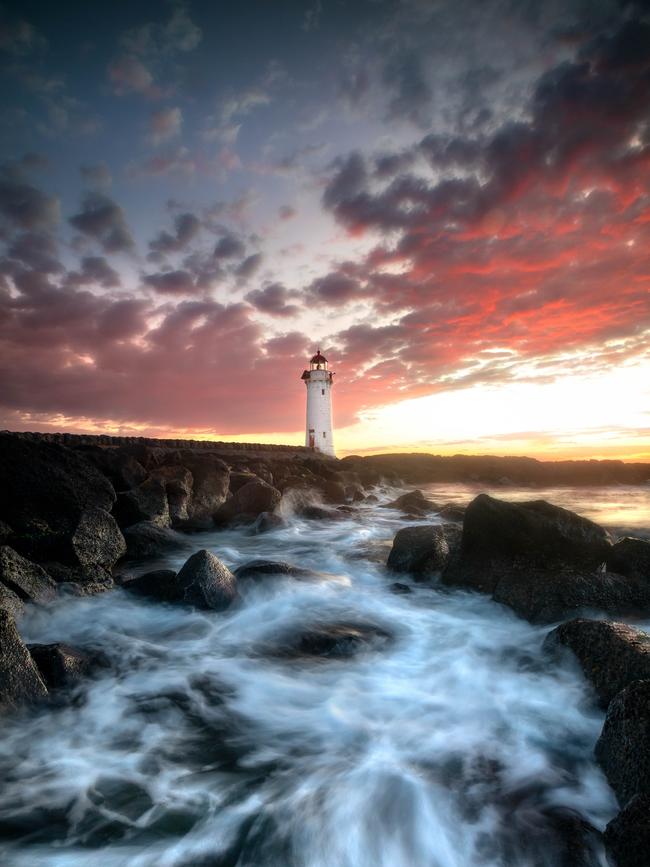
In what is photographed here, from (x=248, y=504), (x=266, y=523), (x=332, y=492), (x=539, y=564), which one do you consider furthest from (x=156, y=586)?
(x=332, y=492)

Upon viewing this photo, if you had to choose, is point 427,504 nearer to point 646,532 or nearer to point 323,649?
point 646,532

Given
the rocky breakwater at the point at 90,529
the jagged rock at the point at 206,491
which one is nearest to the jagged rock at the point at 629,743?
the rocky breakwater at the point at 90,529

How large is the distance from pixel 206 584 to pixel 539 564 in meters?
4.29

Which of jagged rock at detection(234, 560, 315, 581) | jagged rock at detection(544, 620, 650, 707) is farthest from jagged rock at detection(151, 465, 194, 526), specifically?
jagged rock at detection(544, 620, 650, 707)

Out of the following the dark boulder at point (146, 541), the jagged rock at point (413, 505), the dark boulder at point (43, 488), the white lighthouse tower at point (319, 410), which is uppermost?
the white lighthouse tower at point (319, 410)

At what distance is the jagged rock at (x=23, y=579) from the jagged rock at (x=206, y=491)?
5707 mm

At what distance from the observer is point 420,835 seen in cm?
247

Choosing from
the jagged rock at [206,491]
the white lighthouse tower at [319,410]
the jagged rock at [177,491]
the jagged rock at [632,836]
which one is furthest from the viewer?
the white lighthouse tower at [319,410]

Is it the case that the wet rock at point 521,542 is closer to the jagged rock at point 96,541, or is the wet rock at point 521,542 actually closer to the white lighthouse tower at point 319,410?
the jagged rock at point 96,541

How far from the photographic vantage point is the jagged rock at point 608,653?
306 centimetres

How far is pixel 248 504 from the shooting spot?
40.6 feet

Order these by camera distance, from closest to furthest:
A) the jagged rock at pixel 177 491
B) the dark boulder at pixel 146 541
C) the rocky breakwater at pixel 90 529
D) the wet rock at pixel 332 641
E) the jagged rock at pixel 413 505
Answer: the rocky breakwater at pixel 90 529
the wet rock at pixel 332 641
the dark boulder at pixel 146 541
the jagged rock at pixel 177 491
the jagged rock at pixel 413 505

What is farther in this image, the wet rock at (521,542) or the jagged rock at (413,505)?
→ the jagged rock at (413,505)

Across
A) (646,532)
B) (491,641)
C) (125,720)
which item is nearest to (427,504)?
(646,532)
